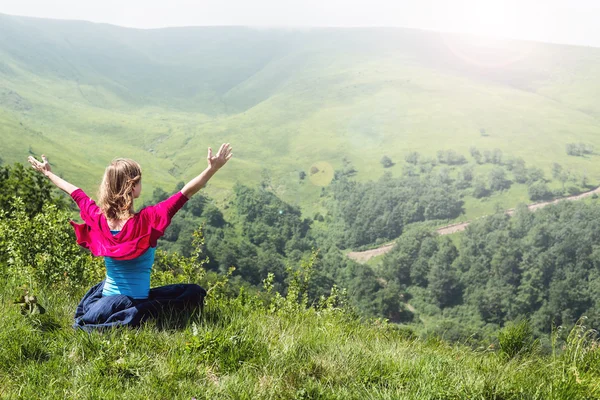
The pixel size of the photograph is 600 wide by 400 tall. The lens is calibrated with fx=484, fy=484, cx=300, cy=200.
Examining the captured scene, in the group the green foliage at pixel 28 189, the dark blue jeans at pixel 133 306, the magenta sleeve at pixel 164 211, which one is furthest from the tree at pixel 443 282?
the magenta sleeve at pixel 164 211

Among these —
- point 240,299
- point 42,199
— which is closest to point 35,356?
point 240,299

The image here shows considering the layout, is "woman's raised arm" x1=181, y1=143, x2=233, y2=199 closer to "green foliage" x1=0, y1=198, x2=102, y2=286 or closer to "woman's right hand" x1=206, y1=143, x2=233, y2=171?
"woman's right hand" x1=206, y1=143, x2=233, y2=171

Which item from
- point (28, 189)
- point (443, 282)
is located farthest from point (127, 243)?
point (443, 282)

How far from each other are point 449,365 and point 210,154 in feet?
10.9

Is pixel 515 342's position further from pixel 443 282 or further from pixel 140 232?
pixel 443 282

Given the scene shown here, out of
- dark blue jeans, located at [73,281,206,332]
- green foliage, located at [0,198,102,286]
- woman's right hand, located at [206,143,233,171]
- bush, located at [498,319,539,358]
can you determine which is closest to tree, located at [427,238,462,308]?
green foliage, located at [0,198,102,286]

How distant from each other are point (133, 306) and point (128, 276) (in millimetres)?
423

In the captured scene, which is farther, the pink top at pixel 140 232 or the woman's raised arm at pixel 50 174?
the woman's raised arm at pixel 50 174

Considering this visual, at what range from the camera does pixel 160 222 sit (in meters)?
5.16

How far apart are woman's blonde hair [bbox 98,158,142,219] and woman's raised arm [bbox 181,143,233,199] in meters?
0.54

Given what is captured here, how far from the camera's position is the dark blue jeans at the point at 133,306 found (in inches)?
194

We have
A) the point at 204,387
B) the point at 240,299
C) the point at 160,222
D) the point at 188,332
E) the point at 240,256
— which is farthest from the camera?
the point at 240,256

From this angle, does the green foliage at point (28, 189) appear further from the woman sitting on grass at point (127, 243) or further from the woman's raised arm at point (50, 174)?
the woman sitting on grass at point (127, 243)

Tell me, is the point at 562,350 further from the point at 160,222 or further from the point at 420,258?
the point at 420,258
